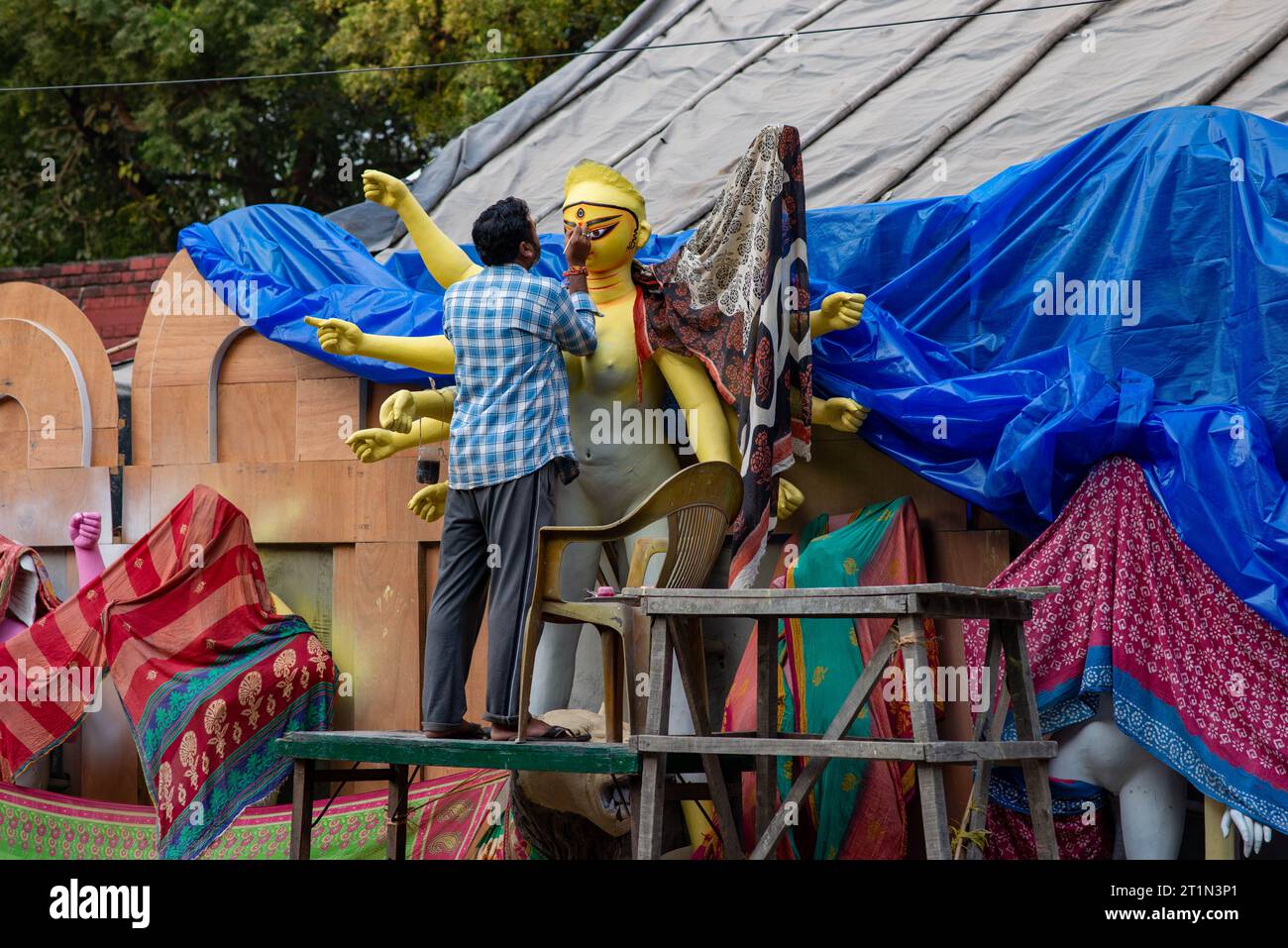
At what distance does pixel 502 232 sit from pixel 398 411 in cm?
78

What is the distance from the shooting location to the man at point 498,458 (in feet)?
17.0

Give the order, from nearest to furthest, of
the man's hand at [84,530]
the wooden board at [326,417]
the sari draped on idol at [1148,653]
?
the sari draped on idol at [1148,653] → the wooden board at [326,417] → the man's hand at [84,530]

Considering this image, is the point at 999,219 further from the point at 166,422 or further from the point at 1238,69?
the point at 166,422

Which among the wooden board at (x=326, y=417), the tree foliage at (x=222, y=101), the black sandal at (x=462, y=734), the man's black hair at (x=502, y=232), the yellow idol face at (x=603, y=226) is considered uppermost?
the tree foliage at (x=222, y=101)

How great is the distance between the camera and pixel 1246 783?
493 centimetres

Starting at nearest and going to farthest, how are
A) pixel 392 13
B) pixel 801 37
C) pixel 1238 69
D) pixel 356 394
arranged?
1. pixel 1238 69
2. pixel 356 394
3. pixel 801 37
4. pixel 392 13

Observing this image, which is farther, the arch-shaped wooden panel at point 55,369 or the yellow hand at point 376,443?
the arch-shaped wooden panel at point 55,369

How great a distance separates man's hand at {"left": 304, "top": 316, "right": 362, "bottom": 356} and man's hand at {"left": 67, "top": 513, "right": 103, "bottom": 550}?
86.4 inches

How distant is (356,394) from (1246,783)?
13.0ft

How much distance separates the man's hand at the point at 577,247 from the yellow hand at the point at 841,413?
0.97 m

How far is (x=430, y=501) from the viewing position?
6.33 m

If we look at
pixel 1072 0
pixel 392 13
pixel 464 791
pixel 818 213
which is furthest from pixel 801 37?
pixel 392 13

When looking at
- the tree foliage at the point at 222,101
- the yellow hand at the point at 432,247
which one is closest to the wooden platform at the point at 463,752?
the yellow hand at the point at 432,247

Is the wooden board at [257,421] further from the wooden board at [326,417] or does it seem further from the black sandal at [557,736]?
the black sandal at [557,736]
